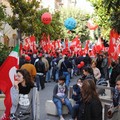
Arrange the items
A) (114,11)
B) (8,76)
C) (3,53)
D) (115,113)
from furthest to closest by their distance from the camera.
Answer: (3,53) < (114,11) < (115,113) < (8,76)

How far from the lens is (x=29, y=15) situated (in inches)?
1167

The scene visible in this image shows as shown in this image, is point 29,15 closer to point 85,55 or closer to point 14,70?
point 85,55

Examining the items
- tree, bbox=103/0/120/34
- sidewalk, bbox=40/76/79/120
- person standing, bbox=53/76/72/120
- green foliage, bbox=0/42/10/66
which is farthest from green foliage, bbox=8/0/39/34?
person standing, bbox=53/76/72/120

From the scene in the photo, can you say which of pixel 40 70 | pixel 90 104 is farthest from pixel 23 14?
pixel 90 104

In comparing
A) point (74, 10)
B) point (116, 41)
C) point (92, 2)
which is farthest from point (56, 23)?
point (116, 41)

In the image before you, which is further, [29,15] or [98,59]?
[29,15]

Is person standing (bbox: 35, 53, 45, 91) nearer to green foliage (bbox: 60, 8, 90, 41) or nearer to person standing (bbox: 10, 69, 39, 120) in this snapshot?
person standing (bbox: 10, 69, 39, 120)

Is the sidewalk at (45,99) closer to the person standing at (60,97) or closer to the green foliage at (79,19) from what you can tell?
the person standing at (60,97)

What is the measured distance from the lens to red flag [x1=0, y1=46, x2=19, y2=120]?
20.6ft

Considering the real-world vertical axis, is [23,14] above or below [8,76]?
above

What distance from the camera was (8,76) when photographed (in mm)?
6504

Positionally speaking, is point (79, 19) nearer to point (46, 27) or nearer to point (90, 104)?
point (46, 27)

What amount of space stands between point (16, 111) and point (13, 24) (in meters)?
24.3

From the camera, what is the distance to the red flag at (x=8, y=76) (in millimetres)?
6293
